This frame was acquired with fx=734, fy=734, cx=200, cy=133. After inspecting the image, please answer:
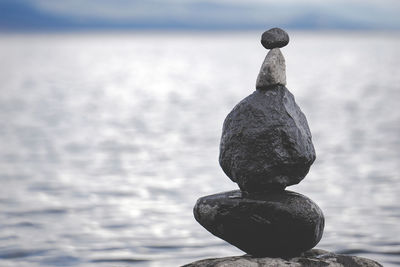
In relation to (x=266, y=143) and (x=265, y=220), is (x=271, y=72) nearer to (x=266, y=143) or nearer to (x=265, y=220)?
(x=266, y=143)

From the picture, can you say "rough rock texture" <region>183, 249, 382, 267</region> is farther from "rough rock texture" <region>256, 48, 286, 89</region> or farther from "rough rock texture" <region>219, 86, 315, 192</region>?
"rough rock texture" <region>256, 48, 286, 89</region>

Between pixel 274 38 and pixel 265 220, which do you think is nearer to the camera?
pixel 265 220

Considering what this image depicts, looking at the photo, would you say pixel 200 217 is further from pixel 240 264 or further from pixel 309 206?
pixel 309 206

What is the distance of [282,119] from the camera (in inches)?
351

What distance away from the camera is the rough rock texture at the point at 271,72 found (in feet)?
30.1

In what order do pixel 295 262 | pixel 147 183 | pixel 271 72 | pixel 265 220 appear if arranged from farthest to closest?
pixel 147 183 < pixel 271 72 < pixel 295 262 < pixel 265 220

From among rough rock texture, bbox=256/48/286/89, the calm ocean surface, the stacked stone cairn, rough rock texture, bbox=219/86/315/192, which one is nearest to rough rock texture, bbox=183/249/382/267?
the stacked stone cairn

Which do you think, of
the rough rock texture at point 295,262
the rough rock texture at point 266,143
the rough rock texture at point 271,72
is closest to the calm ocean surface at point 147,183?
the rough rock texture at point 295,262

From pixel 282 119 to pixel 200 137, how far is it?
20.4 m

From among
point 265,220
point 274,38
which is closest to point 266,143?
point 265,220

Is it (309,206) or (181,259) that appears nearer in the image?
(309,206)

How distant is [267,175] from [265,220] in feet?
1.81

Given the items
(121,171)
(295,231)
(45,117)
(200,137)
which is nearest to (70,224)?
(121,171)

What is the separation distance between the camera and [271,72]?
9.19 meters
